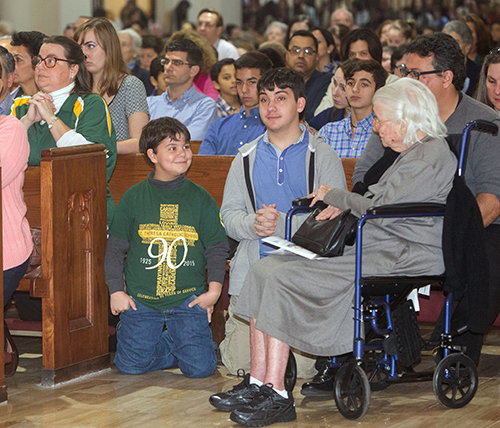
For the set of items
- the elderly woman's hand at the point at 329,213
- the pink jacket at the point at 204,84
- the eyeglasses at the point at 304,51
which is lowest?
the elderly woman's hand at the point at 329,213

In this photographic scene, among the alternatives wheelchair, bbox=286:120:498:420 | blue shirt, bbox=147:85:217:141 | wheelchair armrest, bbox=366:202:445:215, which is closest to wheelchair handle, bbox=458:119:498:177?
wheelchair, bbox=286:120:498:420

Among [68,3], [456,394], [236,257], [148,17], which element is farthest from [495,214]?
[148,17]

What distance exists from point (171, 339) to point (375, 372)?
1.08 m

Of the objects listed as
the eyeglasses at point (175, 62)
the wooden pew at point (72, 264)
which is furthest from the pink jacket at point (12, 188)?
the eyeglasses at point (175, 62)

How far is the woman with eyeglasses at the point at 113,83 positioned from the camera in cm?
477

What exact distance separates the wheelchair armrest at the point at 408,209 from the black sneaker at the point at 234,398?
86 centimetres

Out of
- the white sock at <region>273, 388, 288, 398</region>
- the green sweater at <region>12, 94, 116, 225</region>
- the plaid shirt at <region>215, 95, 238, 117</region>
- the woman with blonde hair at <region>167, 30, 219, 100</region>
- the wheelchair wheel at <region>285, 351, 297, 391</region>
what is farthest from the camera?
the woman with blonde hair at <region>167, 30, 219, 100</region>

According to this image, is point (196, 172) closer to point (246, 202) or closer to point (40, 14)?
point (246, 202)

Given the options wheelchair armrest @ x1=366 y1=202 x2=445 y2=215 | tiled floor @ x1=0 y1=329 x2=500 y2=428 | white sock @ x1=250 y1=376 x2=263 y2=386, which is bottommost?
tiled floor @ x1=0 y1=329 x2=500 y2=428

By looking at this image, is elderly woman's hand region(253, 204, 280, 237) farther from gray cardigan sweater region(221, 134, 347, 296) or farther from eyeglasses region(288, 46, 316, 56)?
eyeglasses region(288, 46, 316, 56)

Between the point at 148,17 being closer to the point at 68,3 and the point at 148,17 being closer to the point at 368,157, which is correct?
the point at 68,3

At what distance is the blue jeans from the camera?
3.91 meters

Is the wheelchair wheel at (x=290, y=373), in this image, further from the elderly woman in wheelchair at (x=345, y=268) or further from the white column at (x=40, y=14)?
the white column at (x=40, y=14)

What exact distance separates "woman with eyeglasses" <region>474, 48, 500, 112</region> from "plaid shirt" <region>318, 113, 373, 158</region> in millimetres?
685
